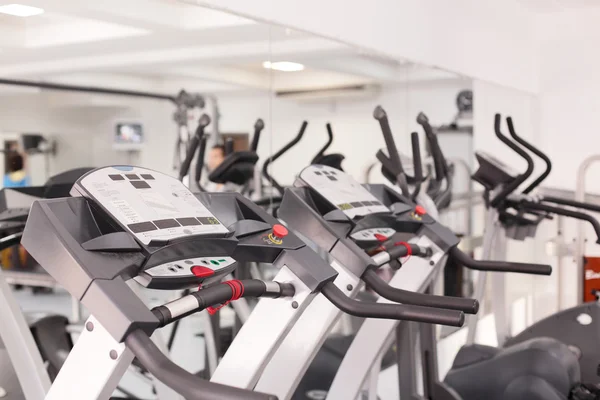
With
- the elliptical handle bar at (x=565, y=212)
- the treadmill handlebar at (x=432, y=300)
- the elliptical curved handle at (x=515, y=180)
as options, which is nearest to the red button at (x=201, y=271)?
the treadmill handlebar at (x=432, y=300)

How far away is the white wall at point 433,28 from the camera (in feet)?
9.63

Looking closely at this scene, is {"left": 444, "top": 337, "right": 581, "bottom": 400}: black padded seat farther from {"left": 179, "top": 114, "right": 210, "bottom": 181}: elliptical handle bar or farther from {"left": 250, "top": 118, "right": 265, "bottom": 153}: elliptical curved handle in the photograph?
{"left": 179, "top": 114, "right": 210, "bottom": 181}: elliptical handle bar

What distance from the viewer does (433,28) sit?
4.17 metres

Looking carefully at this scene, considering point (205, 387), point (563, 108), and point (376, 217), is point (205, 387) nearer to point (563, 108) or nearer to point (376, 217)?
point (376, 217)

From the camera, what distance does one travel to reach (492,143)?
5797 millimetres

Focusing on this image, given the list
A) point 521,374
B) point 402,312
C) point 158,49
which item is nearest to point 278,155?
point 158,49

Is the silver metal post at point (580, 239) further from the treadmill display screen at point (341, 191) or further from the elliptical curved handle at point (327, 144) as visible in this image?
the treadmill display screen at point (341, 191)

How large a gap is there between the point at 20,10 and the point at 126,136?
2.20 ft

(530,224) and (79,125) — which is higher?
(79,125)

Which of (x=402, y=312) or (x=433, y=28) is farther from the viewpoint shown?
(x=433, y=28)

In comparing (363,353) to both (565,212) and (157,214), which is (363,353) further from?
(565,212)

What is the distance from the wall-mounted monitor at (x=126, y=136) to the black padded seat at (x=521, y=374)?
5.66ft

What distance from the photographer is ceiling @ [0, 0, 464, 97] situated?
2.25 meters

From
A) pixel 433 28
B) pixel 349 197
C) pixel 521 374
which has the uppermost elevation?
pixel 433 28
